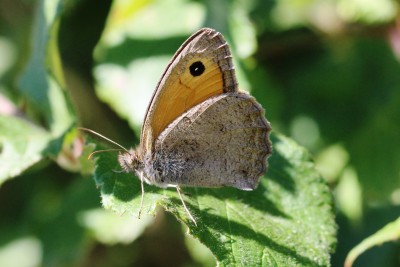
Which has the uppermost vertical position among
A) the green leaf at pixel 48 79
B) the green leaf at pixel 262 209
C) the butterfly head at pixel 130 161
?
the green leaf at pixel 48 79

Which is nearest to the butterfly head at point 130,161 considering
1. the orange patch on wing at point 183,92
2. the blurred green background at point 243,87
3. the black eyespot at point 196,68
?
the orange patch on wing at point 183,92

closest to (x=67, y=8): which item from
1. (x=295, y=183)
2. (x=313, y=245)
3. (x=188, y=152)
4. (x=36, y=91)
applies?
(x=36, y=91)

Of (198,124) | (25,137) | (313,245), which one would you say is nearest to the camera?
→ (313,245)

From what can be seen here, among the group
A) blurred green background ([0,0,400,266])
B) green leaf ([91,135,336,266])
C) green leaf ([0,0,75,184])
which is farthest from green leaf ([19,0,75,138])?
green leaf ([91,135,336,266])

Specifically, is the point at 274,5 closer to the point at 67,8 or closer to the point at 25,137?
the point at 67,8

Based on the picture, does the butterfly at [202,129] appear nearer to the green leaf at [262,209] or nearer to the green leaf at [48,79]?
the green leaf at [262,209]

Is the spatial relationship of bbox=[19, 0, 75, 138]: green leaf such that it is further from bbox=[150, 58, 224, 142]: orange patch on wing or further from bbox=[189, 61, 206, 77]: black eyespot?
bbox=[189, 61, 206, 77]: black eyespot
